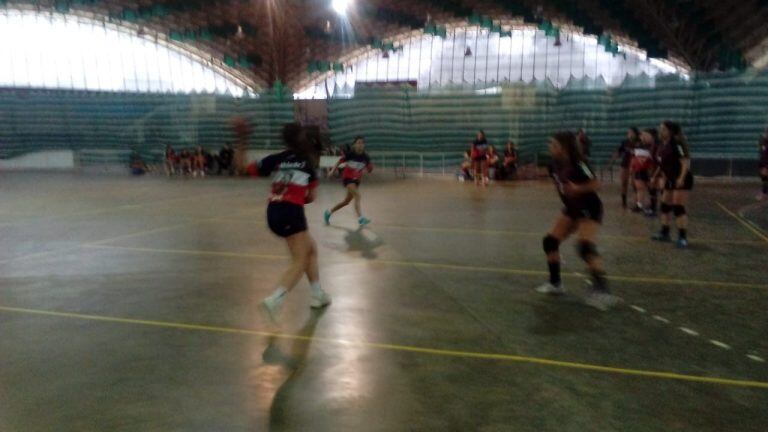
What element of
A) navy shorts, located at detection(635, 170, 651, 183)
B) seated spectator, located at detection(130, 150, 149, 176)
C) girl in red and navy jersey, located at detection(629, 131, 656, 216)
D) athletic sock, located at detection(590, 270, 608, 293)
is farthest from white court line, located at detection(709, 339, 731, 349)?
seated spectator, located at detection(130, 150, 149, 176)

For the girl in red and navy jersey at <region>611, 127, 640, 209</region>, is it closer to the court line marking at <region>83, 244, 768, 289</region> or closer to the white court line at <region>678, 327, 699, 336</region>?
the court line marking at <region>83, 244, 768, 289</region>

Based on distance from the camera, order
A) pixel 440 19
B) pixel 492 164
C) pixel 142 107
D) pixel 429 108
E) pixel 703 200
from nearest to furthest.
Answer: pixel 703 200 < pixel 492 164 < pixel 429 108 < pixel 142 107 < pixel 440 19

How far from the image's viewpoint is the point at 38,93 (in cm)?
3375

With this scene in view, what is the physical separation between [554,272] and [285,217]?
9.51ft

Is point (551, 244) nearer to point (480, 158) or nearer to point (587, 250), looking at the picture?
point (587, 250)

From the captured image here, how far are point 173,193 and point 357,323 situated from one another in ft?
46.0

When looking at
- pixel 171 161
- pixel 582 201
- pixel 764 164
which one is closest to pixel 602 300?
pixel 582 201

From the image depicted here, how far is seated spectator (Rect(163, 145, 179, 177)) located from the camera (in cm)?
2803

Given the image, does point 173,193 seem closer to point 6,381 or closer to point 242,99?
point 242,99

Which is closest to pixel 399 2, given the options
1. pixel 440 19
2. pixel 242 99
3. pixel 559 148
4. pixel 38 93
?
pixel 440 19

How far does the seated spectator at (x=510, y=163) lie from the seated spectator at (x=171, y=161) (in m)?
14.4

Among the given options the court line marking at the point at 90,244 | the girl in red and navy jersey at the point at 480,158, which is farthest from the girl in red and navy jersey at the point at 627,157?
the court line marking at the point at 90,244

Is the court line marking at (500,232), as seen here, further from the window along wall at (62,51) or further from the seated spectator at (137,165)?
the window along wall at (62,51)

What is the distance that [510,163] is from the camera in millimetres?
22312
